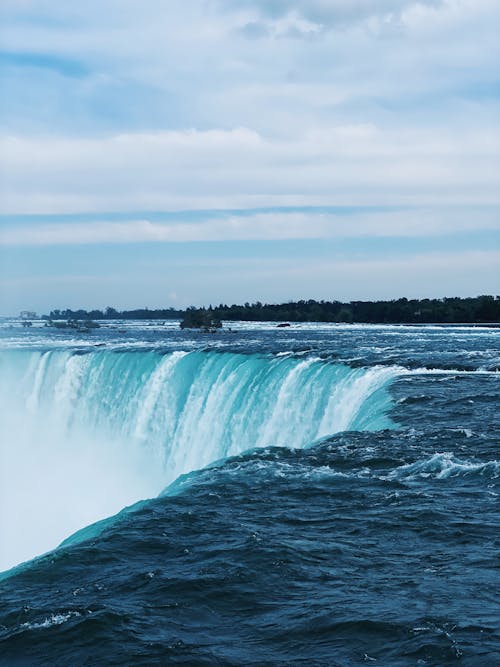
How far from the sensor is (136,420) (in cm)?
2797

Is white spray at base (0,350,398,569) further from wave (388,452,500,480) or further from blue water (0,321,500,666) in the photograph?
wave (388,452,500,480)

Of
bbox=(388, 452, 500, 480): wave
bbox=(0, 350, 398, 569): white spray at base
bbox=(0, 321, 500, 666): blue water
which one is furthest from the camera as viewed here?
bbox=(0, 350, 398, 569): white spray at base

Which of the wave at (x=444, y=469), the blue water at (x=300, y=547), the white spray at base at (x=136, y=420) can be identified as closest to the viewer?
the blue water at (x=300, y=547)

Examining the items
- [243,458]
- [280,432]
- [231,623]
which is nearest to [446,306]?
[280,432]

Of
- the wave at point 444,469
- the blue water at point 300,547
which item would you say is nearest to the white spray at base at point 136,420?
the blue water at point 300,547

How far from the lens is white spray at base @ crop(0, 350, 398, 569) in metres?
21.2

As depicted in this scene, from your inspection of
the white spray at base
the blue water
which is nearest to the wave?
the blue water

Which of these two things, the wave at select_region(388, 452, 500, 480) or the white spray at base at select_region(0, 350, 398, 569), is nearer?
the wave at select_region(388, 452, 500, 480)

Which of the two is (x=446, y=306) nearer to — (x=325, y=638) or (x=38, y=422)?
(x=38, y=422)

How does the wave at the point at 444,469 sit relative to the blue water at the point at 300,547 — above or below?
above

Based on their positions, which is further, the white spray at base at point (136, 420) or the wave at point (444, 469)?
the white spray at base at point (136, 420)

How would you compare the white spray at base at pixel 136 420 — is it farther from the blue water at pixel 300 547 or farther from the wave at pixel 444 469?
the wave at pixel 444 469

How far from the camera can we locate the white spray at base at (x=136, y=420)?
21.2 meters

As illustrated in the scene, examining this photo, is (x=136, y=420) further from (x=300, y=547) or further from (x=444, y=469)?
(x=300, y=547)
